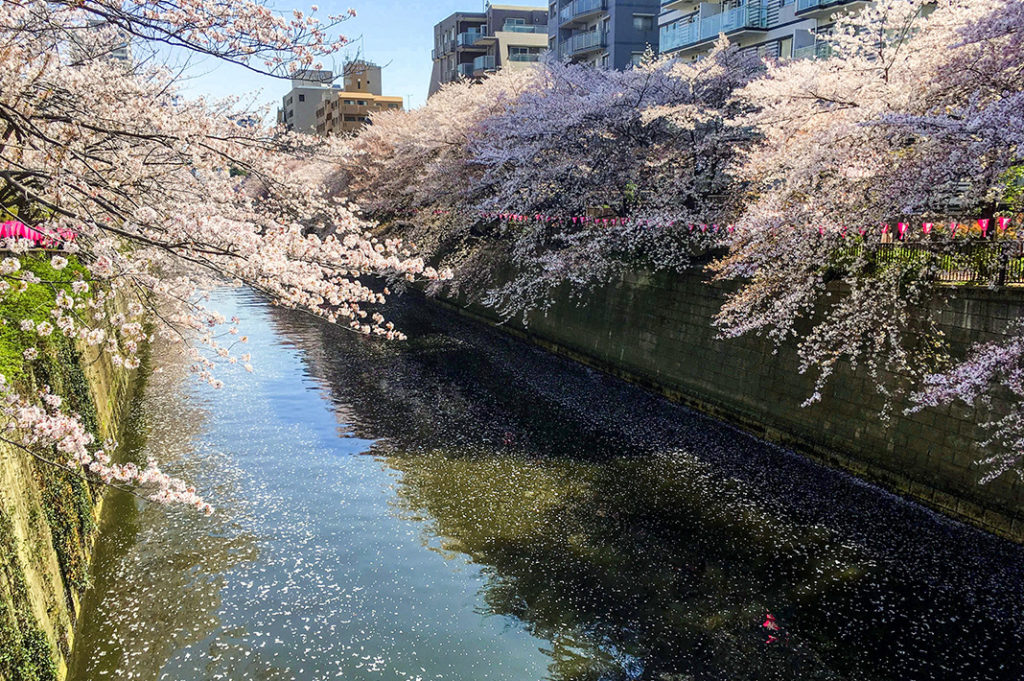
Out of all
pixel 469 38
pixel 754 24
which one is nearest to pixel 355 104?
pixel 469 38

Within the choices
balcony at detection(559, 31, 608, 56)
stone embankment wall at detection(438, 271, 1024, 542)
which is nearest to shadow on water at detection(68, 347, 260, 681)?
stone embankment wall at detection(438, 271, 1024, 542)

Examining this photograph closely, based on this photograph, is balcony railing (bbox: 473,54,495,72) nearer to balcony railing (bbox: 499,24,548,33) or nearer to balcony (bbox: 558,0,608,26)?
balcony railing (bbox: 499,24,548,33)

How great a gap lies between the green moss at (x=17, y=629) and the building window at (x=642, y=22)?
43.2 metres

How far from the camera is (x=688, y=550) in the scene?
33.7ft

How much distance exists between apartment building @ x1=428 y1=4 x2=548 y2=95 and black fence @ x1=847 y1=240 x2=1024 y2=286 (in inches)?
2044

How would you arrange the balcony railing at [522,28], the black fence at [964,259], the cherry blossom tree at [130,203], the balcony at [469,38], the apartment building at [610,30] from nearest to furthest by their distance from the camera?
the cherry blossom tree at [130,203] → the black fence at [964,259] → the apartment building at [610,30] → the balcony railing at [522,28] → the balcony at [469,38]

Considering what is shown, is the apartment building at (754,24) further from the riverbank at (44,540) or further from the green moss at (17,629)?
the green moss at (17,629)

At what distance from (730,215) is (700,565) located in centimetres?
1058

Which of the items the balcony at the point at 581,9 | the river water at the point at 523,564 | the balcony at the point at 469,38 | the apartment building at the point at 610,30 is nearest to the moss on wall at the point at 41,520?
the river water at the point at 523,564

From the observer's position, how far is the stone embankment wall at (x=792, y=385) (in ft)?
36.7

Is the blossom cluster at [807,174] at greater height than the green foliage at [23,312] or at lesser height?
greater

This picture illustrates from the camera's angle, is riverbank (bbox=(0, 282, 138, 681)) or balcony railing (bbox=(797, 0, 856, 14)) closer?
Result: riverbank (bbox=(0, 282, 138, 681))

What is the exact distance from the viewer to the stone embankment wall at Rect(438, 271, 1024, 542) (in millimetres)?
11180

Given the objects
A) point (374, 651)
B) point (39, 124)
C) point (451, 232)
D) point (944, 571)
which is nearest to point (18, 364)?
point (39, 124)
